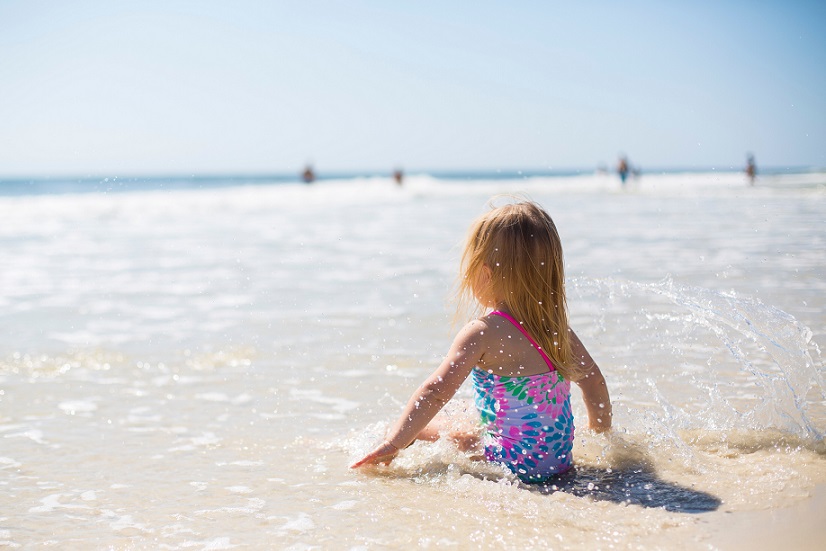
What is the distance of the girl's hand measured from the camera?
281cm

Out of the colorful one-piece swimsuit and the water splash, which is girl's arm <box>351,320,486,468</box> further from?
the water splash

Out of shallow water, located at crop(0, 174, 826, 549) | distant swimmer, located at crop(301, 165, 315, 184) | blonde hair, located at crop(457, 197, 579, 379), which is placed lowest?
shallow water, located at crop(0, 174, 826, 549)

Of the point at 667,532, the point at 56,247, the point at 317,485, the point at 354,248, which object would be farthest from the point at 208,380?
the point at 56,247

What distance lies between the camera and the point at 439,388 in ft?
8.85

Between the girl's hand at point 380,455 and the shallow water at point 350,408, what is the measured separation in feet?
0.19

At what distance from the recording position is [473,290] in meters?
2.86

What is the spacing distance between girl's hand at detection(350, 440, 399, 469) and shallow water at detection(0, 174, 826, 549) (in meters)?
0.06

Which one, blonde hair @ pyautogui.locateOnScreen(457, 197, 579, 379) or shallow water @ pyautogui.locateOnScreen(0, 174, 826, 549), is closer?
shallow water @ pyautogui.locateOnScreen(0, 174, 826, 549)

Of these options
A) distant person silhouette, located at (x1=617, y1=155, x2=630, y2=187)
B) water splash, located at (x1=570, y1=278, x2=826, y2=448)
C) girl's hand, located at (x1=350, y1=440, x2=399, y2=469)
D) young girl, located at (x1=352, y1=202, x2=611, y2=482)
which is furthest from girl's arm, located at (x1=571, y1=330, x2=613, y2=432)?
distant person silhouette, located at (x1=617, y1=155, x2=630, y2=187)

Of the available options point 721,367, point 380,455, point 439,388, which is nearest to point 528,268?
point 439,388

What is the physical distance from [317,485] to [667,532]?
132 centimetres

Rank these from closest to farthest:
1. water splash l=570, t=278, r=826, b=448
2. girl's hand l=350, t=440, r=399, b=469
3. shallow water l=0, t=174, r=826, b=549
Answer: shallow water l=0, t=174, r=826, b=549 → girl's hand l=350, t=440, r=399, b=469 → water splash l=570, t=278, r=826, b=448

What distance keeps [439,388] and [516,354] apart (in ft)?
1.04

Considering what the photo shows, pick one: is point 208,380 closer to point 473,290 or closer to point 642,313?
point 473,290
